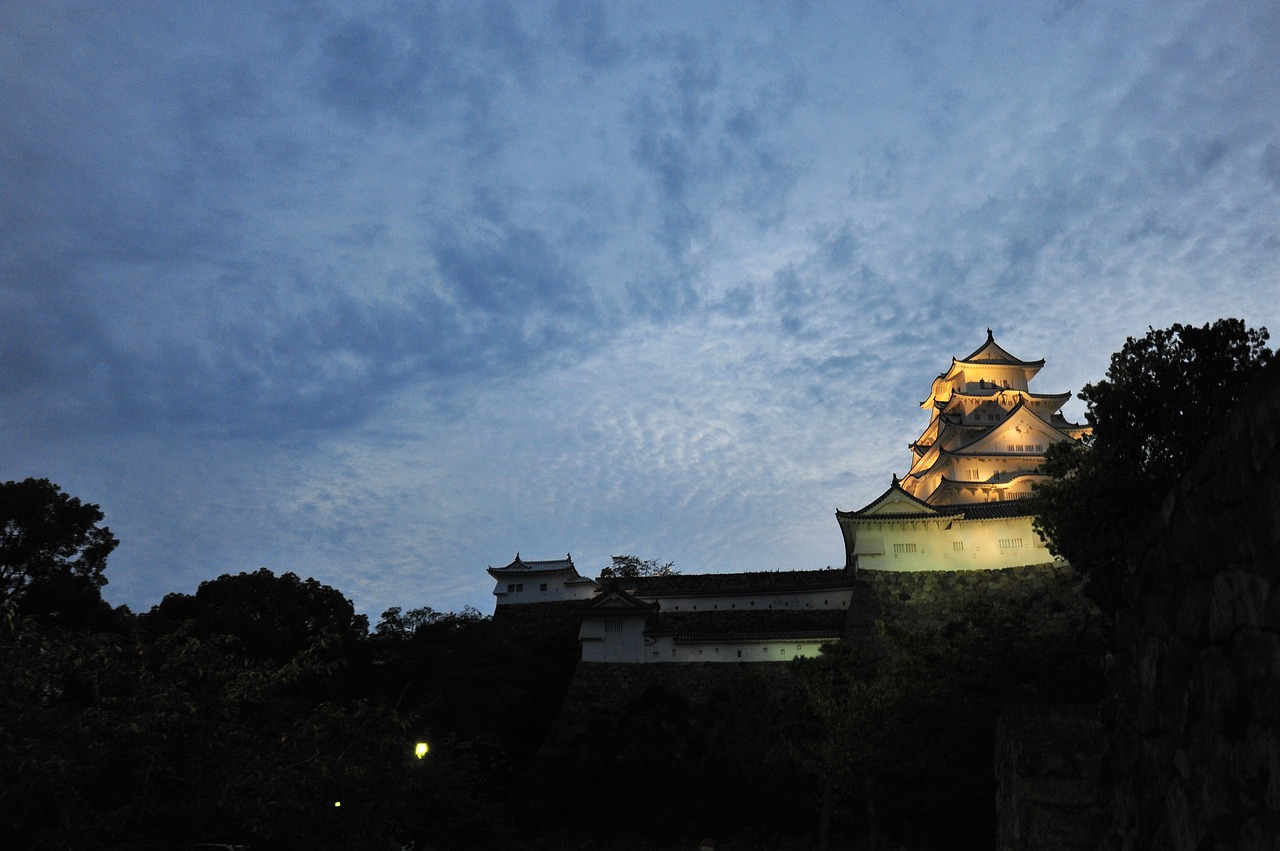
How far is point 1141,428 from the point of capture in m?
20.6

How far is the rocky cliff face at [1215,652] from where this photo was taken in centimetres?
323

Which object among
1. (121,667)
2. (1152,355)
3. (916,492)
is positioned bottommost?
(121,667)

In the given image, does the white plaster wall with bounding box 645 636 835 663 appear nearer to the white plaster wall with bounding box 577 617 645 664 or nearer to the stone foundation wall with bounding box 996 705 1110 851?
the white plaster wall with bounding box 577 617 645 664

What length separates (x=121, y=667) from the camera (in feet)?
27.9

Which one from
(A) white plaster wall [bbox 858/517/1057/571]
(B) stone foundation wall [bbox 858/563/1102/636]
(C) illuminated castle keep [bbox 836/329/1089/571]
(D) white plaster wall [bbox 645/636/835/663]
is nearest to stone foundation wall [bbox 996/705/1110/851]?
(C) illuminated castle keep [bbox 836/329/1089/571]

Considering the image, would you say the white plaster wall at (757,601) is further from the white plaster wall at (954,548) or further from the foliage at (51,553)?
the foliage at (51,553)

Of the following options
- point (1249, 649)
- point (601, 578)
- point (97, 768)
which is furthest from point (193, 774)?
point (601, 578)

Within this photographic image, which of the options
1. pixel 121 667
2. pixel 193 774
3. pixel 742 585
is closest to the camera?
pixel 193 774

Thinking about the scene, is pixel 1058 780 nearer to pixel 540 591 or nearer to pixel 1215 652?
pixel 1215 652

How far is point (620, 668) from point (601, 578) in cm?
1365

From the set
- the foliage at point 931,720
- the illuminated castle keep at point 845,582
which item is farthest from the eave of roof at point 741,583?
the foliage at point 931,720

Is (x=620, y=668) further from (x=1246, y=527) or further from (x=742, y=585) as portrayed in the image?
(x=1246, y=527)

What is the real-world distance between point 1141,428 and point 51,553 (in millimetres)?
33695

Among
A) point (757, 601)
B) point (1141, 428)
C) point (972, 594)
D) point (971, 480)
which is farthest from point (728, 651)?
point (1141, 428)
